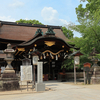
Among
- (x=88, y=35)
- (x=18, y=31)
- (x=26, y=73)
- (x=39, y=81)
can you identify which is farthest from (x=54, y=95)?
(x=18, y=31)

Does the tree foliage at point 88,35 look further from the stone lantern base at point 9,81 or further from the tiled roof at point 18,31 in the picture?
the stone lantern base at point 9,81

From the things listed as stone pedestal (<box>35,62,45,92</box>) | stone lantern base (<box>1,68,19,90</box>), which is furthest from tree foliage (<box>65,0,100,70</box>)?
stone lantern base (<box>1,68,19,90</box>)

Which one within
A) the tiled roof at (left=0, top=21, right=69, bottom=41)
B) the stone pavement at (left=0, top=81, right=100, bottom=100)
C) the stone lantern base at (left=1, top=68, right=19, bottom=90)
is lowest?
the stone pavement at (left=0, top=81, right=100, bottom=100)

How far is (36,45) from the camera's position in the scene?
44.5 ft

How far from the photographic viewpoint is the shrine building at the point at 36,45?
13.3m

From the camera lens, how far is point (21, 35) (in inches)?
722

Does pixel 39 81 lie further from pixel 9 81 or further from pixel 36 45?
pixel 36 45

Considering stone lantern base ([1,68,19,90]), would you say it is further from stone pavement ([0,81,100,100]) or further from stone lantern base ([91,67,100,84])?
stone lantern base ([91,67,100,84])

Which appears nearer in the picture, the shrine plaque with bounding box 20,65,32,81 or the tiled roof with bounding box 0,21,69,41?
the shrine plaque with bounding box 20,65,32,81

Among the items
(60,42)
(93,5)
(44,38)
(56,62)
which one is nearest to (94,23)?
(60,42)

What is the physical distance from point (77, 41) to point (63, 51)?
280cm

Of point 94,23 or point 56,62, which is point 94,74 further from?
point 56,62

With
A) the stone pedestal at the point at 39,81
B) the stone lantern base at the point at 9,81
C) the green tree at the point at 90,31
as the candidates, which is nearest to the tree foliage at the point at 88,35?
the green tree at the point at 90,31

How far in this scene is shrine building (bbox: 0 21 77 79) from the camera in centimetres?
1326
